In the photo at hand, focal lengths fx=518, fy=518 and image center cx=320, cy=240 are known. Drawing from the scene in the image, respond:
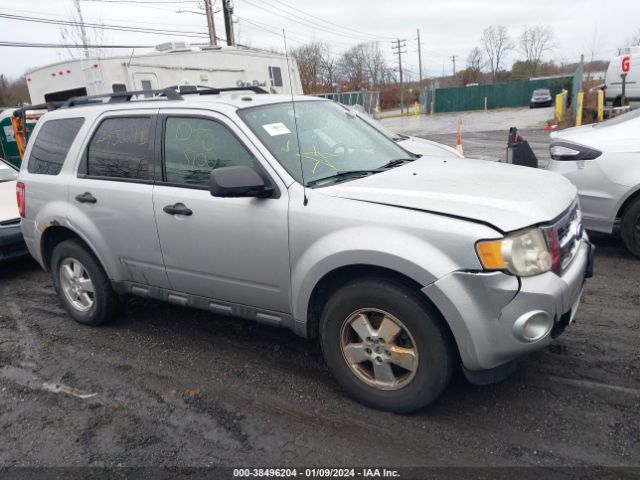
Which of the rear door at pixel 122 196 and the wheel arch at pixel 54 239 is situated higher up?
the rear door at pixel 122 196

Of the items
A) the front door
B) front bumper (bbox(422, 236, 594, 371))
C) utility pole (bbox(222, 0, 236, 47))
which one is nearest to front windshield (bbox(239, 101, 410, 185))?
the front door

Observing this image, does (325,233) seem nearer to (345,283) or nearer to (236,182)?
(345,283)

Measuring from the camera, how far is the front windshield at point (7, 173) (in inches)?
288

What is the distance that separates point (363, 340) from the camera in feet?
A: 9.93

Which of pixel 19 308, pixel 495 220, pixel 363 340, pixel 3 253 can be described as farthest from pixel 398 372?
pixel 3 253

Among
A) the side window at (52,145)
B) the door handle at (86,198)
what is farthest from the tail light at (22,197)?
the door handle at (86,198)

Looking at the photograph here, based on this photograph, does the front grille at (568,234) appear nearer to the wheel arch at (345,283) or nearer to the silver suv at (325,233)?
the silver suv at (325,233)

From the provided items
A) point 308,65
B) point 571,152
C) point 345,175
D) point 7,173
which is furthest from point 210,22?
point 345,175

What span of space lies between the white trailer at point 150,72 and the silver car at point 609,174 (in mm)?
7323

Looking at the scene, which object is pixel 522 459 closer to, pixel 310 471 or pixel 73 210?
pixel 310 471

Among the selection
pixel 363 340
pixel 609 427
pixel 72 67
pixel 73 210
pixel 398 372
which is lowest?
pixel 609 427

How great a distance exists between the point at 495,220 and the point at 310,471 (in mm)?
1592

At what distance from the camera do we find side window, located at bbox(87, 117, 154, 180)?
3.89m

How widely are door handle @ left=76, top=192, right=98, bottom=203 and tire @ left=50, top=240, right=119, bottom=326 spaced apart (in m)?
0.45
